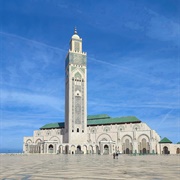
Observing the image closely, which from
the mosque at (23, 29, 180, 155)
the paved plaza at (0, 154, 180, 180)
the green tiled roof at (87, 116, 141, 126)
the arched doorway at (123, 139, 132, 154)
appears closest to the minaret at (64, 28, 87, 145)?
the mosque at (23, 29, 180, 155)

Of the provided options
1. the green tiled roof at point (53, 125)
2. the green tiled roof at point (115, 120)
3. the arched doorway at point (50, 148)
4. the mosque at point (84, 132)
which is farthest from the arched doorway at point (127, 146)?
the green tiled roof at point (53, 125)

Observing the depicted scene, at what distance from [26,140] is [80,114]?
24.3m

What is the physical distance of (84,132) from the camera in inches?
2847

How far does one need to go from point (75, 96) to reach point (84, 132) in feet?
37.0

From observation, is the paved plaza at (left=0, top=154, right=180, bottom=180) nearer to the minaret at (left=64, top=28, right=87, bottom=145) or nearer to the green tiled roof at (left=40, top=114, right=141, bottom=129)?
the minaret at (left=64, top=28, right=87, bottom=145)

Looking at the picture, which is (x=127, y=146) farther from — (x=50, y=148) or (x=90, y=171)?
(x=90, y=171)

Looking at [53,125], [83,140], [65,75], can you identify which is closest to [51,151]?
[83,140]

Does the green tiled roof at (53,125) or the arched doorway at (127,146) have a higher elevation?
the green tiled roof at (53,125)

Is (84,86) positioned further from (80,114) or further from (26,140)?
(26,140)

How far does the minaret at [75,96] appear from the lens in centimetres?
7094

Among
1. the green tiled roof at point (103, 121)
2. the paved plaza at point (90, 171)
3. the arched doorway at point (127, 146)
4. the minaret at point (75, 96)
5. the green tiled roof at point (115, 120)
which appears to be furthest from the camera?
the green tiled roof at point (103, 121)

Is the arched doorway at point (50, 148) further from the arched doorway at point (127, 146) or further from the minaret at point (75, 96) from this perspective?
the arched doorway at point (127, 146)

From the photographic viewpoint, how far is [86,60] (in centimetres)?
7819

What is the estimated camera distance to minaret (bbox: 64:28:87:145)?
70938 mm
